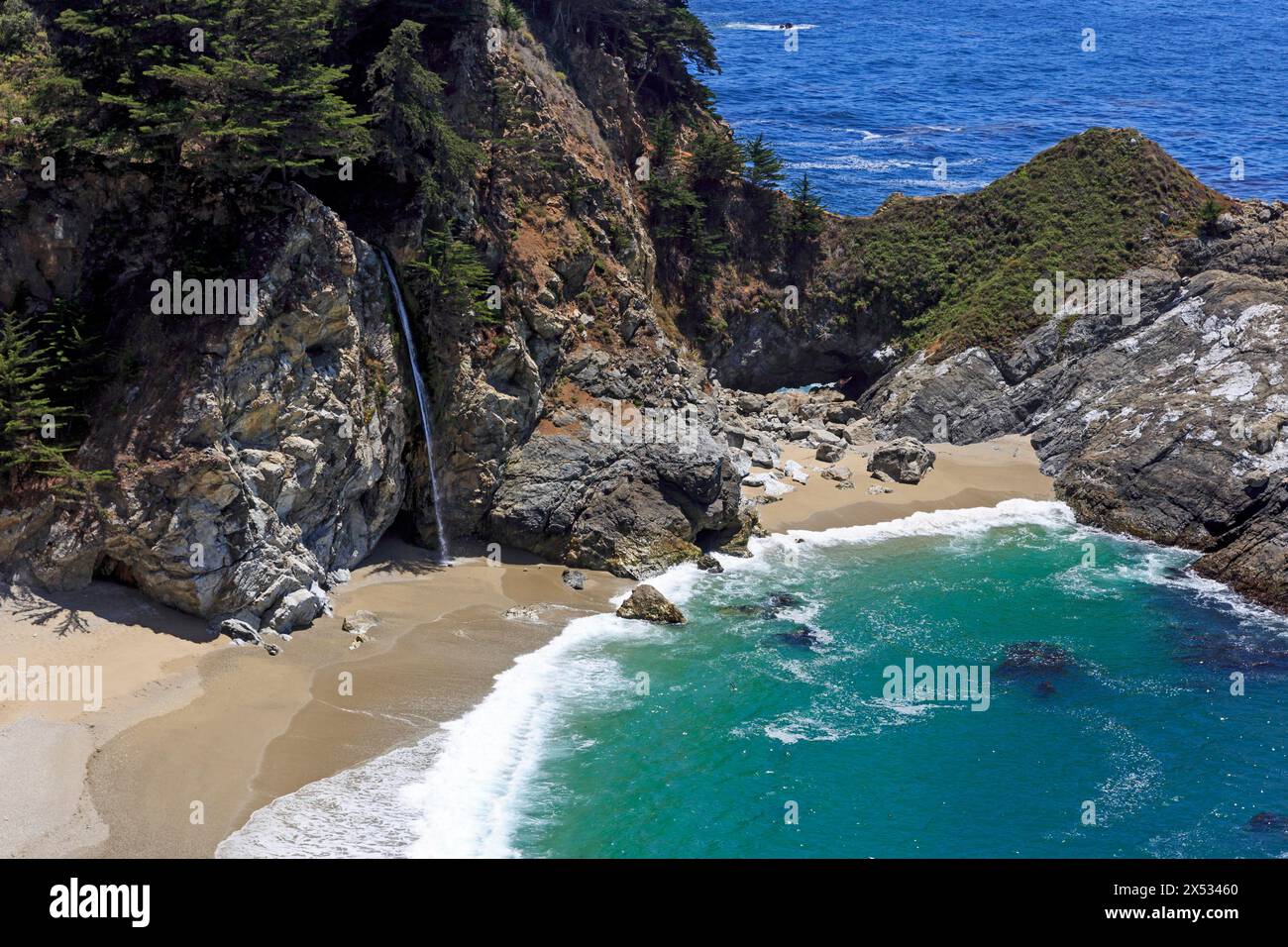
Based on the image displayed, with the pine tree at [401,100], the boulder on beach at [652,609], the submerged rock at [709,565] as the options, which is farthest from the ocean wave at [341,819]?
the pine tree at [401,100]

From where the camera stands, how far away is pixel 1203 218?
172 ft

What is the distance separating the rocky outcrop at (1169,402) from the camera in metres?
42.1

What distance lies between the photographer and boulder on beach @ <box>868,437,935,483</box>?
154 feet

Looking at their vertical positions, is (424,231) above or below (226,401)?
above

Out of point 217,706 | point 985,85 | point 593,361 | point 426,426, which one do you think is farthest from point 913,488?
point 985,85

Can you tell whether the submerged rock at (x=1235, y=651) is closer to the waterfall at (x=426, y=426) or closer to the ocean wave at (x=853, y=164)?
the waterfall at (x=426, y=426)

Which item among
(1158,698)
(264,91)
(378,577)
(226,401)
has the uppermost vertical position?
(264,91)

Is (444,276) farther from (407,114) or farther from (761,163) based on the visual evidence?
(761,163)

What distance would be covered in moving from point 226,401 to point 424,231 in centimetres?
933

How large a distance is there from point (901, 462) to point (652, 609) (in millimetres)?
15669

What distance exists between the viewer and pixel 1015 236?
55781 millimetres

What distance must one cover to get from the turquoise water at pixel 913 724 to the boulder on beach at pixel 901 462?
228 inches
